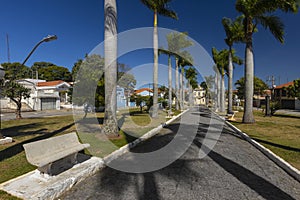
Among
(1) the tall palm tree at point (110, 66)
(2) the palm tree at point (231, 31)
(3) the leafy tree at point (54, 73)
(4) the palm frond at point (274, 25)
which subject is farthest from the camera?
(3) the leafy tree at point (54, 73)

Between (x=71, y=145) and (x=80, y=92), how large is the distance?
317 inches

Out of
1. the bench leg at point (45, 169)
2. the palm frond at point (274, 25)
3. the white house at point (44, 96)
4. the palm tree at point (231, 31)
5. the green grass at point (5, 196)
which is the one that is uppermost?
the palm tree at point (231, 31)

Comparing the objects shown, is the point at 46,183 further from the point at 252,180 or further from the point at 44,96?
the point at 44,96

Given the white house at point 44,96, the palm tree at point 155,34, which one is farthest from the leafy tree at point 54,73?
the palm tree at point 155,34

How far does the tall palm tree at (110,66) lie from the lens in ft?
25.1

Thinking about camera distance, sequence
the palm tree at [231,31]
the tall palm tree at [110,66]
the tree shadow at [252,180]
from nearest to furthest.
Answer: the tree shadow at [252,180]
the tall palm tree at [110,66]
the palm tree at [231,31]

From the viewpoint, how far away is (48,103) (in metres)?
31.8

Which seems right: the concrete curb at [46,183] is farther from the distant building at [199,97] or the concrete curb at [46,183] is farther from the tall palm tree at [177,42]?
the distant building at [199,97]

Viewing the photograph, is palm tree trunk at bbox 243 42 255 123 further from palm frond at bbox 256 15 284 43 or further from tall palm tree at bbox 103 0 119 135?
tall palm tree at bbox 103 0 119 135

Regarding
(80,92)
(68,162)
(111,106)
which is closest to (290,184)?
(68,162)

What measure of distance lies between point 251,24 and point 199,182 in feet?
43.2

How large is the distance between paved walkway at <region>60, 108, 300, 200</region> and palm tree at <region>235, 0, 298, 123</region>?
8.45m

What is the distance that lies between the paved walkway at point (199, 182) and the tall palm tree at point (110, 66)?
326cm

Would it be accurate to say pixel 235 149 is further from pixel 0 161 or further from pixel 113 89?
pixel 0 161
